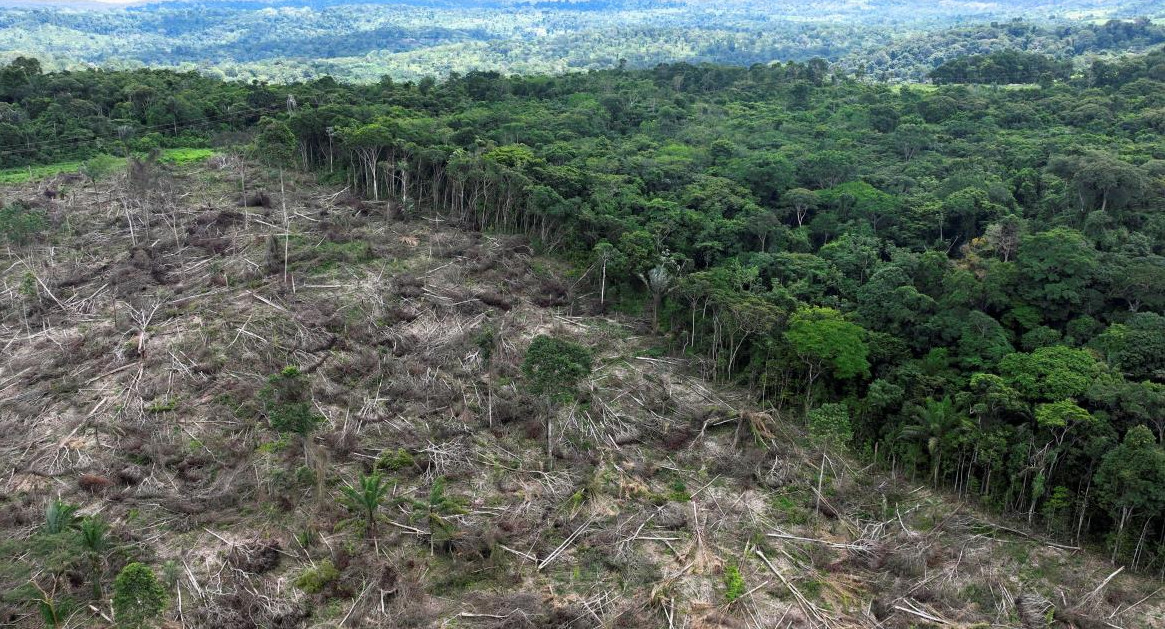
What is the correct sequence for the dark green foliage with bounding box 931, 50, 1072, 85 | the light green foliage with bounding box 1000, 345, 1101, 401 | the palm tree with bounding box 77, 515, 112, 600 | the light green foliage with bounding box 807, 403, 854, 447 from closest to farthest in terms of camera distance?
the palm tree with bounding box 77, 515, 112, 600, the light green foliage with bounding box 807, 403, 854, 447, the light green foliage with bounding box 1000, 345, 1101, 401, the dark green foliage with bounding box 931, 50, 1072, 85

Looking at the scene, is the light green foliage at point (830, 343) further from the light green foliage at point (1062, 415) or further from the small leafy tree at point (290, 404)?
the small leafy tree at point (290, 404)

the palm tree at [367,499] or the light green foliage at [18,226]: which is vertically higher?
the light green foliage at [18,226]

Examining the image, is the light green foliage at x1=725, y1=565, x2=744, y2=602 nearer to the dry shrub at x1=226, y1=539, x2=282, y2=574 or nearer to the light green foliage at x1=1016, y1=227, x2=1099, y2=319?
the dry shrub at x1=226, y1=539, x2=282, y2=574

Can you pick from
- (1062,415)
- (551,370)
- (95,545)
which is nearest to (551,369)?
(551,370)

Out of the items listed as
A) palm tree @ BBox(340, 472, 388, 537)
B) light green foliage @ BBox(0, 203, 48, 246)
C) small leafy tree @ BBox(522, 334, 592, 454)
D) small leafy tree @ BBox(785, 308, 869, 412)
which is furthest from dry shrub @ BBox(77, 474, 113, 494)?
small leafy tree @ BBox(785, 308, 869, 412)

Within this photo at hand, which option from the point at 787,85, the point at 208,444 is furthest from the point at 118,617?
the point at 787,85

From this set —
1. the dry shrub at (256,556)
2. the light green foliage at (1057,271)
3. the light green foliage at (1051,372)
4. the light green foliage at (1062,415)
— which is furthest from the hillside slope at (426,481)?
the light green foliage at (1057,271)

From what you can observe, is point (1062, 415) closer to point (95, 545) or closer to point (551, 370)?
point (551, 370)

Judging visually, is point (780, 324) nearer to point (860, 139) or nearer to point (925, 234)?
point (925, 234)
